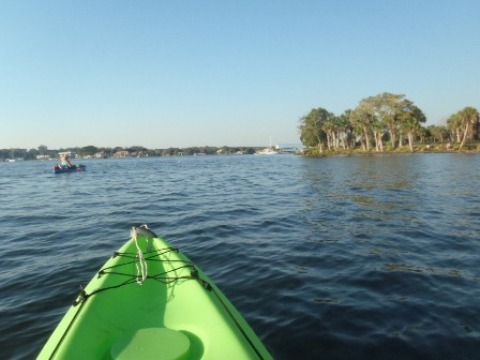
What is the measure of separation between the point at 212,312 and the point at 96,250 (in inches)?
282

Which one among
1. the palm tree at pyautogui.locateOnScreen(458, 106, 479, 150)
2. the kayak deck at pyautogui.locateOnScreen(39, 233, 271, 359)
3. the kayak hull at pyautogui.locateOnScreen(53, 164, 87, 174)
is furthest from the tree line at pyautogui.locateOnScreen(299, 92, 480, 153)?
the kayak deck at pyautogui.locateOnScreen(39, 233, 271, 359)

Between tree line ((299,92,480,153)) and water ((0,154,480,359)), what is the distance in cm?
7094

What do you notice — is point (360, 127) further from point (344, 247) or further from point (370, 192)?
point (344, 247)

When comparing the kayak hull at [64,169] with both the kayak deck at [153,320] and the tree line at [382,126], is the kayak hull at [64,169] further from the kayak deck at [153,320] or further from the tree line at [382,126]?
the tree line at [382,126]

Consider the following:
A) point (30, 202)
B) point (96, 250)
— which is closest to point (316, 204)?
point (96, 250)

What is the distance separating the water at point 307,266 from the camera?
5199 mm

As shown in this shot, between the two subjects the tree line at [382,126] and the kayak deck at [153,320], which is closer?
the kayak deck at [153,320]

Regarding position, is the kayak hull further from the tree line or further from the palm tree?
the palm tree

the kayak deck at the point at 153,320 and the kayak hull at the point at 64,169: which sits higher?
the kayak hull at the point at 64,169

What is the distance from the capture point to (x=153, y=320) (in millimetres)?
4805

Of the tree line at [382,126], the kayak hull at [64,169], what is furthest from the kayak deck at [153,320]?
the tree line at [382,126]

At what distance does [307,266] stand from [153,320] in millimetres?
4522

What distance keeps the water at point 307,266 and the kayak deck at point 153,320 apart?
4.03 feet

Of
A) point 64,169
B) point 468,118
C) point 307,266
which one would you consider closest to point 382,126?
point 468,118
